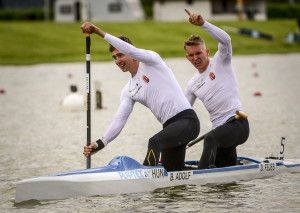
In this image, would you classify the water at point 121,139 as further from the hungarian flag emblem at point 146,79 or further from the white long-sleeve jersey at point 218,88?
the hungarian flag emblem at point 146,79

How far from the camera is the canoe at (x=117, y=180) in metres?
13.5

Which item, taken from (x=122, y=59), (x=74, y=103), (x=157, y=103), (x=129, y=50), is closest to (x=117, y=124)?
(x=157, y=103)

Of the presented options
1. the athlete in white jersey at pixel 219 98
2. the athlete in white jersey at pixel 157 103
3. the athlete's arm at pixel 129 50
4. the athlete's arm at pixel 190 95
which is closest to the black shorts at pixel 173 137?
the athlete in white jersey at pixel 157 103

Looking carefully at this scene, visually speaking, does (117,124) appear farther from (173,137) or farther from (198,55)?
(198,55)

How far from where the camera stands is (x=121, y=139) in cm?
2125

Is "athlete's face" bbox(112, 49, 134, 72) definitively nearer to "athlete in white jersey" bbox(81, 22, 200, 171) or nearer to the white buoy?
"athlete in white jersey" bbox(81, 22, 200, 171)

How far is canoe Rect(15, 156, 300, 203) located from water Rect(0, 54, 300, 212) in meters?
0.10

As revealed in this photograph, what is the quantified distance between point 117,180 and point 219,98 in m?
2.09

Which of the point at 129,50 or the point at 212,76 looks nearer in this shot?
the point at 129,50

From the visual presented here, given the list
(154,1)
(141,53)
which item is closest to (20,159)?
(141,53)

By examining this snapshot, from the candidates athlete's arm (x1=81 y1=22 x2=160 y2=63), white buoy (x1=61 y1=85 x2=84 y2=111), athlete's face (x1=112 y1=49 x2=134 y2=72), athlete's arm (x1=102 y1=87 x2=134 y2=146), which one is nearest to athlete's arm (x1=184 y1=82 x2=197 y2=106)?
athlete's arm (x1=102 y1=87 x2=134 y2=146)

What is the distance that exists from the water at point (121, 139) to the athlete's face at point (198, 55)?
181 cm

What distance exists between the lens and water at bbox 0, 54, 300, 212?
44.3 feet

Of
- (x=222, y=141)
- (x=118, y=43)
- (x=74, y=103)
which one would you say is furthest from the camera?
(x=74, y=103)
